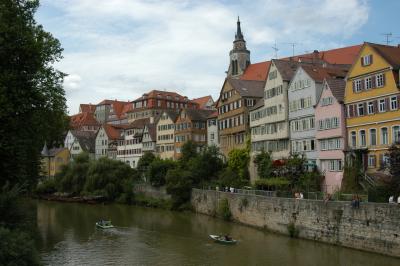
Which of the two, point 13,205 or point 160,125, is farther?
point 160,125

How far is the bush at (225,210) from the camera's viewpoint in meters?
49.9

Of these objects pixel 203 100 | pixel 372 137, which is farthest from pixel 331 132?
pixel 203 100

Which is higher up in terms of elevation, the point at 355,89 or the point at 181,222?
the point at 355,89

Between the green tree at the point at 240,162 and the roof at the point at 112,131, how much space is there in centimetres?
5154

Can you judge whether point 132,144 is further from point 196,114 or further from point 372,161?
point 372,161

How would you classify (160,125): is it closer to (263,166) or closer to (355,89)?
(263,166)

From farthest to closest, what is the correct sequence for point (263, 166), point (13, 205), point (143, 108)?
1. point (143, 108)
2. point (263, 166)
3. point (13, 205)

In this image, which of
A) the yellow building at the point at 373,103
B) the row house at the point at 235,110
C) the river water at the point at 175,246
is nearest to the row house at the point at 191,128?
the row house at the point at 235,110

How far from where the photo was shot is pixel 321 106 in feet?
158

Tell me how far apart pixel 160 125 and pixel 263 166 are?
A: 37221mm

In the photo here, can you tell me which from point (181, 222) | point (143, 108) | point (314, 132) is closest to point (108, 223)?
point (181, 222)

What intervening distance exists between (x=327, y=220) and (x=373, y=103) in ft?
37.8

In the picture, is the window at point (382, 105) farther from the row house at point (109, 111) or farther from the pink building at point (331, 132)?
the row house at point (109, 111)

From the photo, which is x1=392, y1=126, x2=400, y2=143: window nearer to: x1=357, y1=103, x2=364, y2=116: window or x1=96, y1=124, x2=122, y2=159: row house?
x1=357, y1=103, x2=364, y2=116: window
